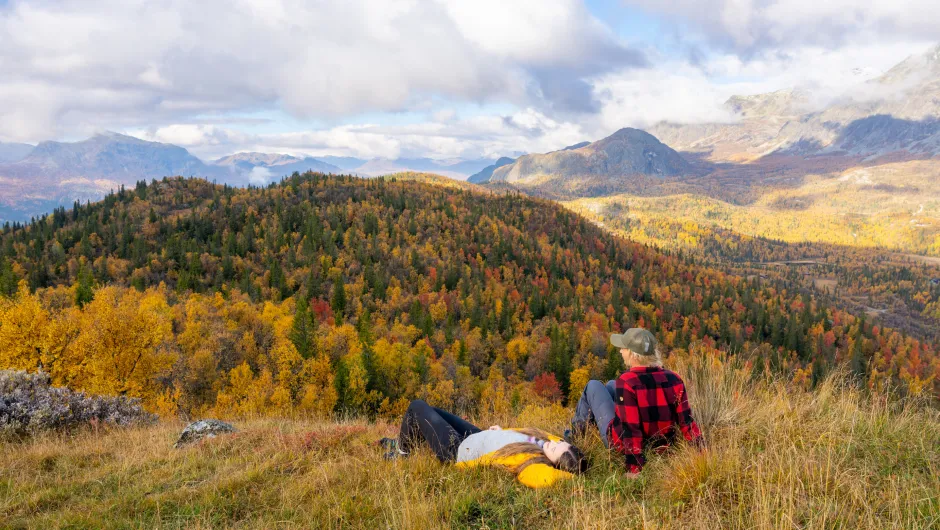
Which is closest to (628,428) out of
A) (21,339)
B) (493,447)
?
(493,447)

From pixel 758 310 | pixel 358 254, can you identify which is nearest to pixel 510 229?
pixel 358 254

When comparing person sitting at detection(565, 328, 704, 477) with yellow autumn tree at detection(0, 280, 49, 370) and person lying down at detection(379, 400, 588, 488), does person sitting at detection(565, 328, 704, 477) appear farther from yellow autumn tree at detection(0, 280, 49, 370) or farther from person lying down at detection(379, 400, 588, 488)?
yellow autumn tree at detection(0, 280, 49, 370)

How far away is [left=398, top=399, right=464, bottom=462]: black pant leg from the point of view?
623cm

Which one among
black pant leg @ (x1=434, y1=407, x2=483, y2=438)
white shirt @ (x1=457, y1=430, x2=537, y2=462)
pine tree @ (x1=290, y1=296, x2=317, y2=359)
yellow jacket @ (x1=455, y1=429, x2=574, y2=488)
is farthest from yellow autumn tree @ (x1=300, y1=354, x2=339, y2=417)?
yellow jacket @ (x1=455, y1=429, x2=574, y2=488)

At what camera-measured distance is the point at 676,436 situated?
5781mm

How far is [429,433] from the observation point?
6.49m

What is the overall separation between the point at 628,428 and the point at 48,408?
39.7 ft

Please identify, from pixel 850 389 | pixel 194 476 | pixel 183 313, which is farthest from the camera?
pixel 183 313

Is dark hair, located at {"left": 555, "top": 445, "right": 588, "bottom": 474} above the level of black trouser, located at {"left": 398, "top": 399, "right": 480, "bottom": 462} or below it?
above

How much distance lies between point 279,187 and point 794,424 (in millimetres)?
198345

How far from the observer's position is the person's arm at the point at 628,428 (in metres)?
5.46

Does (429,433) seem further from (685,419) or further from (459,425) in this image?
(685,419)

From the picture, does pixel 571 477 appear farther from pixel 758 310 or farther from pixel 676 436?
pixel 758 310

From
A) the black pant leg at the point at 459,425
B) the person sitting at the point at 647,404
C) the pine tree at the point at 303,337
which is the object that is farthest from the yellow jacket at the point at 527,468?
the pine tree at the point at 303,337
